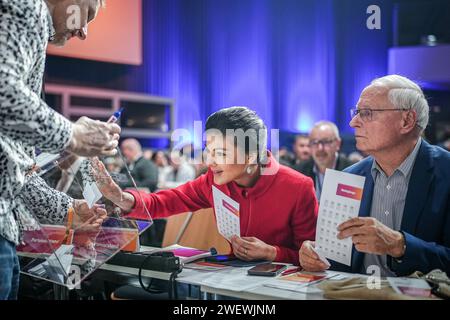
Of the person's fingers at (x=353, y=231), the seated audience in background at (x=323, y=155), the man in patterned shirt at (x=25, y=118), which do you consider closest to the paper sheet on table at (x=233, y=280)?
the person's fingers at (x=353, y=231)

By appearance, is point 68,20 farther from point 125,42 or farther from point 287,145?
point 125,42

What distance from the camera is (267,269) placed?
1716 mm

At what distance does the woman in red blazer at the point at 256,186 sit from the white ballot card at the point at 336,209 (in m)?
0.30

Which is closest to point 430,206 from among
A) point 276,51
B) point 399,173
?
point 399,173

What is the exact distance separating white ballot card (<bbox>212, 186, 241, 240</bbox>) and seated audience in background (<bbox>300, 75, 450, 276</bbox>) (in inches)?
11.6

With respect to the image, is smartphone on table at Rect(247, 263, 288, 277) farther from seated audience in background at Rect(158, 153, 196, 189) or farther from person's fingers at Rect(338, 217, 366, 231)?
seated audience in background at Rect(158, 153, 196, 189)

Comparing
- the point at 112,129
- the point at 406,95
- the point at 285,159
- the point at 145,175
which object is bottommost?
the point at 145,175

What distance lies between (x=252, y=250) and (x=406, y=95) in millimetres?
787

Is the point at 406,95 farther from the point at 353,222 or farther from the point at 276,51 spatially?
the point at 276,51

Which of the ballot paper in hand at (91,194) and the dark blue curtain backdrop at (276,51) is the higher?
the dark blue curtain backdrop at (276,51)

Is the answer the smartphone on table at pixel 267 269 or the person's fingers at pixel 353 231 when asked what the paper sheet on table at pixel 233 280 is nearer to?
the smartphone on table at pixel 267 269

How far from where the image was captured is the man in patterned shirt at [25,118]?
1148 millimetres

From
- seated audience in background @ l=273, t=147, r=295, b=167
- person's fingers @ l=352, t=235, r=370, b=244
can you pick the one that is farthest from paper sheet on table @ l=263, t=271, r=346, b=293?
seated audience in background @ l=273, t=147, r=295, b=167

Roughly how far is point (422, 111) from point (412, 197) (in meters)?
0.32
